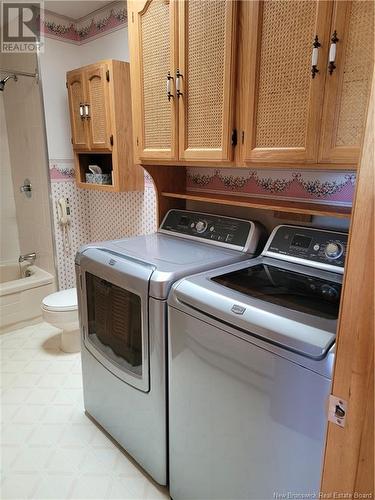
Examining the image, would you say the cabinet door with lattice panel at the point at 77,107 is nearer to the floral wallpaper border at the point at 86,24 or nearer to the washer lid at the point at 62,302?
the floral wallpaper border at the point at 86,24

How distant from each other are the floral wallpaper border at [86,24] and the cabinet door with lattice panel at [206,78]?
3.91 feet

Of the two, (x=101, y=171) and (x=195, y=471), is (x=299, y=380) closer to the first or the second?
(x=195, y=471)

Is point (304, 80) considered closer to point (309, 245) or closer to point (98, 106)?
point (309, 245)

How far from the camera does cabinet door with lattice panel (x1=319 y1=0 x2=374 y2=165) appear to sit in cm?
99

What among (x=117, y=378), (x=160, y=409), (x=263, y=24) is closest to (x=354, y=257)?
(x=263, y=24)

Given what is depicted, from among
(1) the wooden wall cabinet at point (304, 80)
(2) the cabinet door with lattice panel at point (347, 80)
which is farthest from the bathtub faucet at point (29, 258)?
(2) the cabinet door with lattice panel at point (347, 80)

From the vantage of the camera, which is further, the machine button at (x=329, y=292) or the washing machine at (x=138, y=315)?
the washing machine at (x=138, y=315)

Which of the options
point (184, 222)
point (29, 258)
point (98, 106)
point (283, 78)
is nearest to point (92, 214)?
point (29, 258)

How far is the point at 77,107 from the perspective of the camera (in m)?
2.52

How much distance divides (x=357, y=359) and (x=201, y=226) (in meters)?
1.31

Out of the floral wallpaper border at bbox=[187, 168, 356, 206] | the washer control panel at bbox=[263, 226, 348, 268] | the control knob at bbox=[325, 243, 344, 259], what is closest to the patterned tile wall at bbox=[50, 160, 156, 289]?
the floral wallpaper border at bbox=[187, 168, 356, 206]

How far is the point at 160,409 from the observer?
1.45 meters

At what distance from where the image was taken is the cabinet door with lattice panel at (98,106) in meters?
2.22

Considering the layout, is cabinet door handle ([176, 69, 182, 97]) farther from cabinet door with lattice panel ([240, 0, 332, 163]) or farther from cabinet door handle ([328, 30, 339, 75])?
cabinet door handle ([328, 30, 339, 75])
